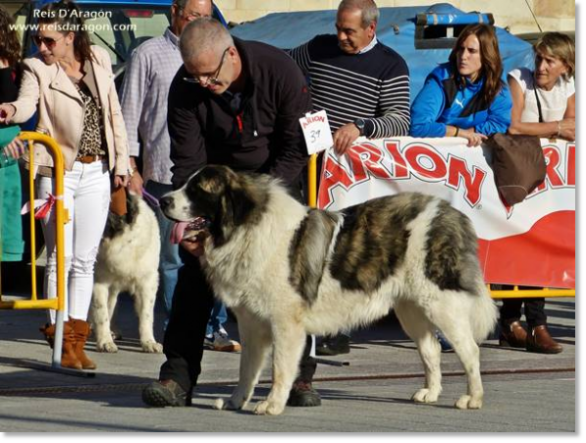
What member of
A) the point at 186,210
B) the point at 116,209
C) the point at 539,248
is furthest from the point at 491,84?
the point at 186,210

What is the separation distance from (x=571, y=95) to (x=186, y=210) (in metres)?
3.91

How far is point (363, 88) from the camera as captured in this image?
898 cm

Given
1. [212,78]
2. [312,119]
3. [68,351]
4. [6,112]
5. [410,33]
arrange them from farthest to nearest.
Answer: [410,33] < [68,351] < [6,112] < [312,119] < [212,78]

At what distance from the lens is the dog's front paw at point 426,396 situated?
7.42 m

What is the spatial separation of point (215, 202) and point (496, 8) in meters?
15.1

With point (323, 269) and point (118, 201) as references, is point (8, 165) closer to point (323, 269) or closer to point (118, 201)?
point (118, 201)

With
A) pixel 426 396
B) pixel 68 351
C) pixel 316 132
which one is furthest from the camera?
pixel 68 351

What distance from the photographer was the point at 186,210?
22.4 feet

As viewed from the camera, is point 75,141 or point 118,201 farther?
point 118,201

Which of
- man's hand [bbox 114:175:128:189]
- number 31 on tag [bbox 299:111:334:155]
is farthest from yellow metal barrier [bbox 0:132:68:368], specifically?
number 31 on tag [bbox 299:111:334:155]

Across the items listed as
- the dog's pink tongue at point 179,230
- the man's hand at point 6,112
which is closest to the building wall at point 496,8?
the man's hand at point 6,112

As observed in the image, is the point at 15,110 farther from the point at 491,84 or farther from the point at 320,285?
the point at 491,84

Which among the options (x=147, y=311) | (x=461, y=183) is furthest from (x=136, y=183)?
(x=461, y=183)

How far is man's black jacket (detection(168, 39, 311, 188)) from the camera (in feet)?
23.3
